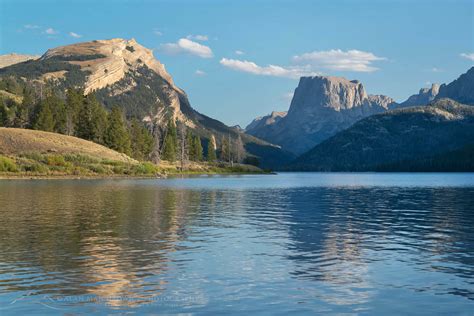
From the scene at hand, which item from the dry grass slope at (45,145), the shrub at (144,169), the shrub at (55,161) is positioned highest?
the dry grass slope at (45,145)

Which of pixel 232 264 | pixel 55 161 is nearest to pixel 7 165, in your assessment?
pixel 55 161

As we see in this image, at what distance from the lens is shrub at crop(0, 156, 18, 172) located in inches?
5079

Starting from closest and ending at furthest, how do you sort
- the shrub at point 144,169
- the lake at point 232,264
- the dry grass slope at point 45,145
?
the lake at point 232,264 → the dry grass slope at point 45,145 → the shrub at point 144,169

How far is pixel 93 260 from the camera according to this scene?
2538 centimetres

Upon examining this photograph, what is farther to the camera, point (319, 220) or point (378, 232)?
point (319, 220)

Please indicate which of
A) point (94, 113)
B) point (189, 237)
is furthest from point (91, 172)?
point (189, 237)

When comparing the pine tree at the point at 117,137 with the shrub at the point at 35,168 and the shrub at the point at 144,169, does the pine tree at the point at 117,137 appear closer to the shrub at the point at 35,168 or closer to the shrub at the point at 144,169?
the shrub at the point at 144,169

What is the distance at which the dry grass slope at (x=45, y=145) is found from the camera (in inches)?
5797

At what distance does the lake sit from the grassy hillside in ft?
308

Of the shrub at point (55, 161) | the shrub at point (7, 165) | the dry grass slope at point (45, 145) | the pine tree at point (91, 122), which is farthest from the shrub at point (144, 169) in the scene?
the shrub at point (7, 165)

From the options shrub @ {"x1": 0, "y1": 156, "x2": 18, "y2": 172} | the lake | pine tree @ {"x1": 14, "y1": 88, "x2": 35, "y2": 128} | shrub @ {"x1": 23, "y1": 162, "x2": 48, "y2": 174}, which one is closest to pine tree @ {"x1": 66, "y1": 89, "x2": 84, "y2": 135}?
pine tree @ {"x1": 14, "y1": 88, "x2": 35, "y2": 128}

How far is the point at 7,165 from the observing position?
428ft

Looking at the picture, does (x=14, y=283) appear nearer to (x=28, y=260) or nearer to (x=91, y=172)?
(x=28, y=260)

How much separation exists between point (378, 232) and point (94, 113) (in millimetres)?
169292
